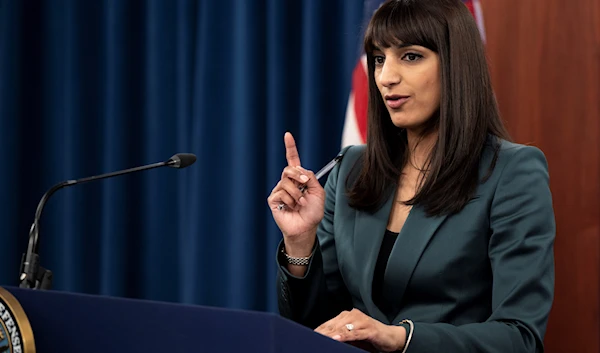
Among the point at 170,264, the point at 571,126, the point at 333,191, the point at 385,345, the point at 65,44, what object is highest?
the point at 65,44

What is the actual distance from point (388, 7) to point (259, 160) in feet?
3.55

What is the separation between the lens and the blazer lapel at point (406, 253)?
4.68 ft

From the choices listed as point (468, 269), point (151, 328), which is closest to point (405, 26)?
point (468, 269)

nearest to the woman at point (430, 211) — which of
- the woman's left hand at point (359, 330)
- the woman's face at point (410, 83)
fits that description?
the woman's face at point (410, 83)

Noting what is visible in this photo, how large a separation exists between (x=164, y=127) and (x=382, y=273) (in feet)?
4.60

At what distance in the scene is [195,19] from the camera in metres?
2.68

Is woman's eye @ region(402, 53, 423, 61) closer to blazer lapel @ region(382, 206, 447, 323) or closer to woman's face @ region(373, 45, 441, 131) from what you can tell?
woman's face @ region(373, 45, 441, 131)

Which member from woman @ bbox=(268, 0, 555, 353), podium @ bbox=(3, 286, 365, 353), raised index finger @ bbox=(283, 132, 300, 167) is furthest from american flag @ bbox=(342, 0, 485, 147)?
podium @ bbox=(3, 286, 365, 353)

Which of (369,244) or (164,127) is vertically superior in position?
(164,127)

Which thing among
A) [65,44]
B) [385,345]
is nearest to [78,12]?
[65,44]

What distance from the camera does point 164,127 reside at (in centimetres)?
269

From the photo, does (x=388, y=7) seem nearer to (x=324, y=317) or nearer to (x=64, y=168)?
(x=324, y=317)

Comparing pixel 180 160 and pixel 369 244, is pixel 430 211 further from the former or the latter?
pixel 180 160

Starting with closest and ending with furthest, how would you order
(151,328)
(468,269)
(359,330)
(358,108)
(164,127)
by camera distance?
(151,328) < (359,330) < (468,269) < (358,108) < (164,127)
